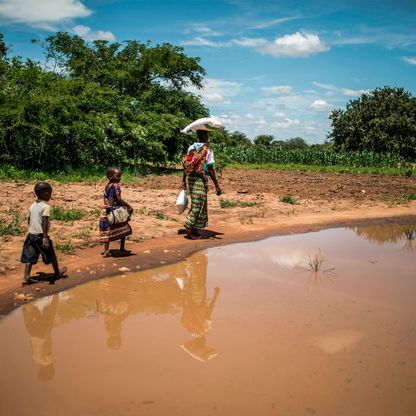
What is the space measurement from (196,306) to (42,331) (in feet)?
5.08

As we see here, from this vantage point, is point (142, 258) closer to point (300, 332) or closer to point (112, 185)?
point (112, 185)

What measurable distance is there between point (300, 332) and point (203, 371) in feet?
3.64

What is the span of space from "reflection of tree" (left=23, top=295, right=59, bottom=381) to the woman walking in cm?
320

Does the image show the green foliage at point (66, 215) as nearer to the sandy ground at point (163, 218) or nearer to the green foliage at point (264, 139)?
the sandy ground at point (163, 218)

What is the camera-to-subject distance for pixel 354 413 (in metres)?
2.59

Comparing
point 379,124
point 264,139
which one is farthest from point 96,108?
point 264,139

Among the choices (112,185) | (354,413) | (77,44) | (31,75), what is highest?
(77,44)

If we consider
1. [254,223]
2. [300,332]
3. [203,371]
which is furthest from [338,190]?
[203,371]

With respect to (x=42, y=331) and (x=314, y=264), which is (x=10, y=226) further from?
(x=314, y=264)

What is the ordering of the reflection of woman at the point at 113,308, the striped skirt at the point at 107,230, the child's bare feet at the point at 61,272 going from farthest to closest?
the striped skirt at the point at 107,230 < the child's bare feet at the point at 61,272 < the reflection of woman at the point at 113,308

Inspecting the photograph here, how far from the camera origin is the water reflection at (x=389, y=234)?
780 centimetres

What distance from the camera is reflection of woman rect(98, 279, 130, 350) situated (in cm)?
360

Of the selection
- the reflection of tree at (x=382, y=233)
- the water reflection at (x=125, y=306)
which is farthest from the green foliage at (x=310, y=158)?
the water reflection at (x=125, y=306)

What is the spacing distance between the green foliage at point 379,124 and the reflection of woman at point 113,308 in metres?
41.9
